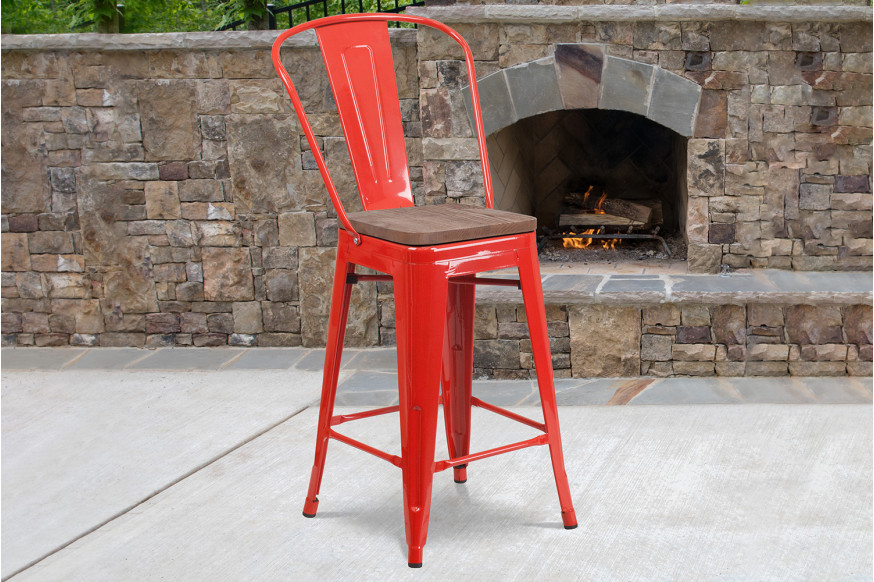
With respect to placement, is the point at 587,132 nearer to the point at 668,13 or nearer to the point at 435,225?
the point at 668,13

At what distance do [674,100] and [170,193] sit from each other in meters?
2.14

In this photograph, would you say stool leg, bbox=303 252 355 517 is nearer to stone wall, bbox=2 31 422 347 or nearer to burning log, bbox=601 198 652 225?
stone wall, bbox=2 31 422 347

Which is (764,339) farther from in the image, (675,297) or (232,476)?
(232,476)

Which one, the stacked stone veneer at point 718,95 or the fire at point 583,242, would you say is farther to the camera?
the fire at point 583,242

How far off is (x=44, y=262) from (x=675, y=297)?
8.99ft

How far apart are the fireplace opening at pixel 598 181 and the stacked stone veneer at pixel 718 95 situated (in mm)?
498

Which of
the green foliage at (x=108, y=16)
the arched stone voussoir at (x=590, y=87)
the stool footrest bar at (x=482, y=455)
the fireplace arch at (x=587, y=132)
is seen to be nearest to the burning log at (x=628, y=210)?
the fireplace arch at (x=587, y=132)

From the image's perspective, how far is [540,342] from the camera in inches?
84.1

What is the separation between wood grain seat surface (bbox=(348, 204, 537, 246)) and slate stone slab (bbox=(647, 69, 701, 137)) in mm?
1356

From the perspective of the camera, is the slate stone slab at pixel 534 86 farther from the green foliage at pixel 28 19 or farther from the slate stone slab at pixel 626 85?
the green foliage at pixel 28 19

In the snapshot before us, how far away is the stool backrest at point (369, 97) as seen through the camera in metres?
2.20

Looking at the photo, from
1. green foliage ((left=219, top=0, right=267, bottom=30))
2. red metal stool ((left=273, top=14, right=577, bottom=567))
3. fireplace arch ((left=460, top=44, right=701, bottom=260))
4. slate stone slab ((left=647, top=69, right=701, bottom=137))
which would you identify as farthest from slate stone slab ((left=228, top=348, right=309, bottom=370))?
slate stone slab ((left=647, top=69, right=701, bottom=137))

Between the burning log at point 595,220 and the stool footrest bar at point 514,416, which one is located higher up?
the burning log at point 595,220

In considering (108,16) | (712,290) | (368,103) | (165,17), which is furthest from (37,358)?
(712,290)
